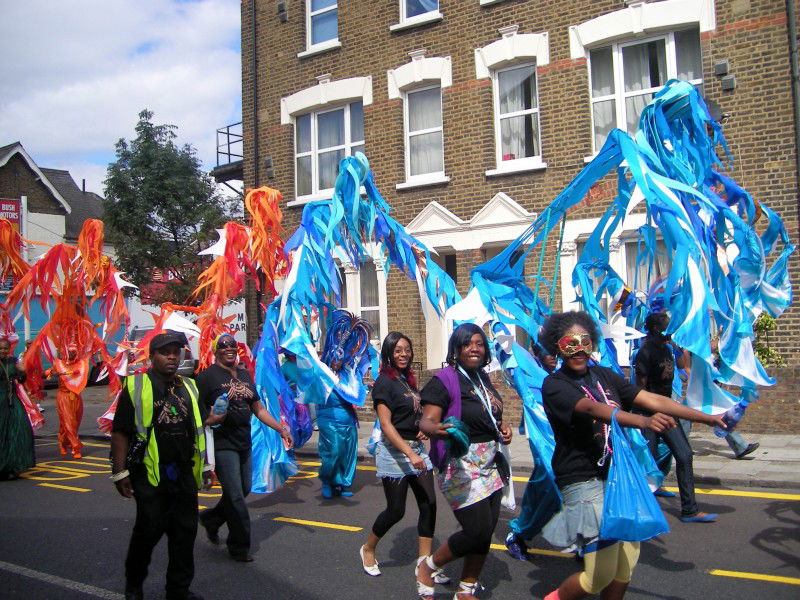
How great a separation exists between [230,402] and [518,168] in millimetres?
8487

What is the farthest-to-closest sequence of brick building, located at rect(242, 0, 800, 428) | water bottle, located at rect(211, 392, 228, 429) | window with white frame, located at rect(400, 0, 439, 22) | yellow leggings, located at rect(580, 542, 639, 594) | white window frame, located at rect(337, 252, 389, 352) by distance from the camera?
white window frame, located at rect(337, 252, 389, 352)
window with white frame, located at rect(400, 0, 439, 22)
brick building, located at rect(242, 0, 800, 428)
water bottle, located at rect(211, 392, 228, 429)
yellow leggings, located at rect(580, 542, 639, 594)

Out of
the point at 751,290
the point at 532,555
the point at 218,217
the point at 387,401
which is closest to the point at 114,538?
the point at 387,401

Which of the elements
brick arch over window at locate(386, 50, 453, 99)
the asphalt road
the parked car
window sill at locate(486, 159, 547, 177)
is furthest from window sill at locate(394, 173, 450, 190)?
the asphalt road

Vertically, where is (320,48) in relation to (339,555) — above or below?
above

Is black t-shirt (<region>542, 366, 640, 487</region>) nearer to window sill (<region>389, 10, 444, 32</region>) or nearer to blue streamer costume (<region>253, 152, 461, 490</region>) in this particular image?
blue streamer costume (<region>253, 152, 461, 490</region>)

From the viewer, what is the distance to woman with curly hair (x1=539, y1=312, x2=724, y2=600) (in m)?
3.73

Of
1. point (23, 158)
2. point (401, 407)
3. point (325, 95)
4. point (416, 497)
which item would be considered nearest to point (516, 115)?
point (325, 95)

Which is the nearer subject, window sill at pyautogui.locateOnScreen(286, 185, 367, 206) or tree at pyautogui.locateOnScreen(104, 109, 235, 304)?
window sill at pyautogui.locateOnScreen(286, 185, 367, 206)

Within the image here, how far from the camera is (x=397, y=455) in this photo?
533 cm

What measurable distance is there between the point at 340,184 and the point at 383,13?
7.75 m

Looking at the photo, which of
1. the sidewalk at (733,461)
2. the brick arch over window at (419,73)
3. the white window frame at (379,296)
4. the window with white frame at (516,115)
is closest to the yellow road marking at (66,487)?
the sidewalk at (733,461)

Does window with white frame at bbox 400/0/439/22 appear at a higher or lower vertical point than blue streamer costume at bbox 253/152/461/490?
higher

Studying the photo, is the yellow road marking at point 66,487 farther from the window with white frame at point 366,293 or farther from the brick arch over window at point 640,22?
the brick arch over window at point 640,22

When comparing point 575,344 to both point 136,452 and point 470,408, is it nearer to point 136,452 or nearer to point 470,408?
point 470,408
